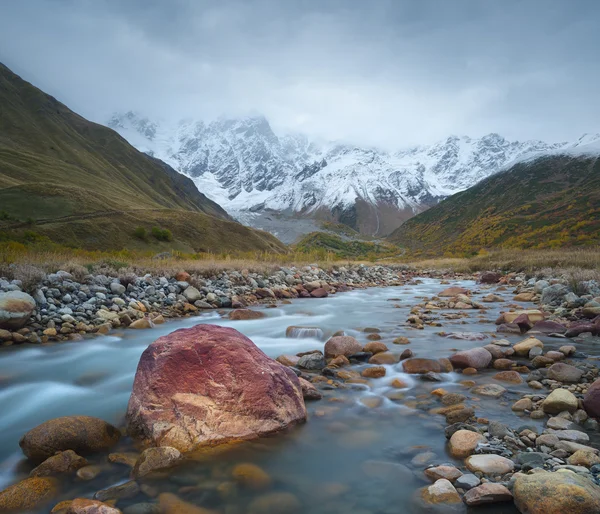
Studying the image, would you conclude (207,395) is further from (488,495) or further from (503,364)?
(503,364)

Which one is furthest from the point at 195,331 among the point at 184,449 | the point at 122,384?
the point at 122,384

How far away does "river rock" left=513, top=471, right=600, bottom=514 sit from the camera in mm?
2559

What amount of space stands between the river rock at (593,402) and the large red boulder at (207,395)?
3.11 metres

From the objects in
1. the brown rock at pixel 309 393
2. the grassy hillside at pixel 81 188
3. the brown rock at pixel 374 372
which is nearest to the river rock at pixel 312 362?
the brown rock at pixel 374 372

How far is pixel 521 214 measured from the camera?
239 ft

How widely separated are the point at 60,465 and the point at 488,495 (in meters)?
3.68

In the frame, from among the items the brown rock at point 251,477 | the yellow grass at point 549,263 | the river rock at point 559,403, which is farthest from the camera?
the yellow grass at point 549,263

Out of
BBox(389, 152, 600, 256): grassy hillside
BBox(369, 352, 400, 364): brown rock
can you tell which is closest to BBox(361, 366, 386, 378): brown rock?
BBox(369, 352, 400, 364): brown rock

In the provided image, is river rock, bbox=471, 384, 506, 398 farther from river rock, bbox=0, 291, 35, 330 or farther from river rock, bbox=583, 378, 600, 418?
river rock, bbox=0, 291, 35, 330

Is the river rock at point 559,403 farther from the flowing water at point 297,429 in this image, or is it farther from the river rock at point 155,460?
the river rock at point 155,460

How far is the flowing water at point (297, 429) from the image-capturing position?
3.30 m

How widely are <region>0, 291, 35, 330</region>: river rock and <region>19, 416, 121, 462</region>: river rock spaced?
4.92m

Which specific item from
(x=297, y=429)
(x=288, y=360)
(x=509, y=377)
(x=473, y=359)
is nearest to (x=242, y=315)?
(x=288, y=360)

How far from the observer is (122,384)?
6168mm
